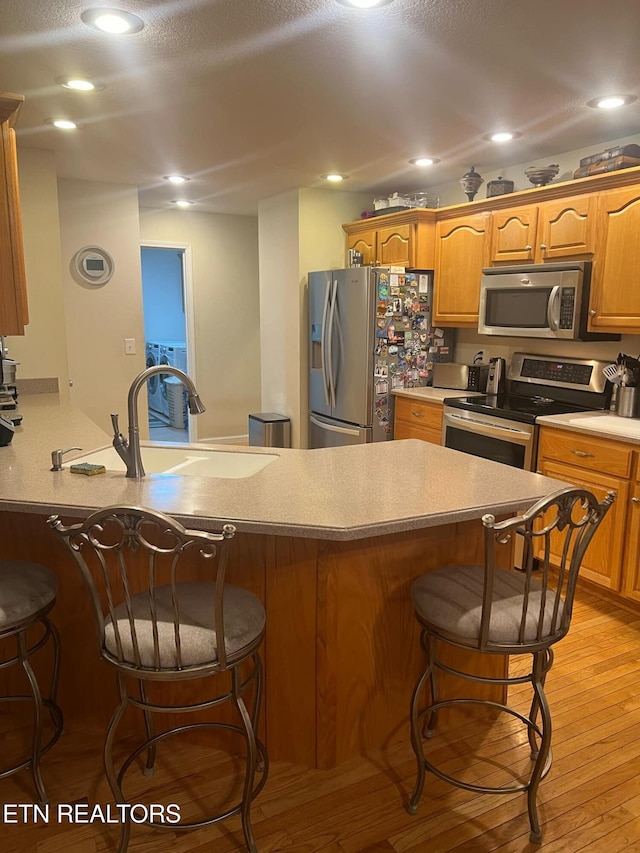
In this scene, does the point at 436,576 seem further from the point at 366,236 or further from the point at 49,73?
the point at 366,236

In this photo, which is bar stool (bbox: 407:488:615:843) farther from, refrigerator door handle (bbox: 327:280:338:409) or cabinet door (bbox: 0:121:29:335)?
refrigerator door handle (bbox: 327:280:338:409)

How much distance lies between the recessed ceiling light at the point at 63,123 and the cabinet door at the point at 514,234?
2526 mm

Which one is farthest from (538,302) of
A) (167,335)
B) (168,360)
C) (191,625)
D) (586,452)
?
(167,335)

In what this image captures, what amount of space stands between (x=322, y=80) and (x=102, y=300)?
9.47 ft

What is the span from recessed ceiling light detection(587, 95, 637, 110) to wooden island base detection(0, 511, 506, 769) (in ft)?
7.05

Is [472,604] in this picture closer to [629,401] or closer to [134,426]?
[134,426]

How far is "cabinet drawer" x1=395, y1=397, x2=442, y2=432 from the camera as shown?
4227 mm

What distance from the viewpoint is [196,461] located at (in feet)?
8.50

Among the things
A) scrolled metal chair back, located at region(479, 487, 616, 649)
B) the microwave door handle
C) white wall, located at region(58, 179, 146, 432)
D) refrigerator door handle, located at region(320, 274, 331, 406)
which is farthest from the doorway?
scrolled metal chair back, located at region(479, 487, 616, 649)

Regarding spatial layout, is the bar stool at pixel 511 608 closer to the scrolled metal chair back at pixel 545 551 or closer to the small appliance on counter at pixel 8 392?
the scrolled metal chair back at pixel 545 551

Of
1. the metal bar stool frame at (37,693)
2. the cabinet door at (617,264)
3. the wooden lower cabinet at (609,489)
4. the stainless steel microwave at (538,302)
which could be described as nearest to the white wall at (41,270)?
the metal bar stool frame at (37,693)

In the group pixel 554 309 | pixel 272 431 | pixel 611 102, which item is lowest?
pixel 272 431

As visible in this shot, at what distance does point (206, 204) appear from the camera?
5887 millimetres

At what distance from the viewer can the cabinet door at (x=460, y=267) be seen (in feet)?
13.7
